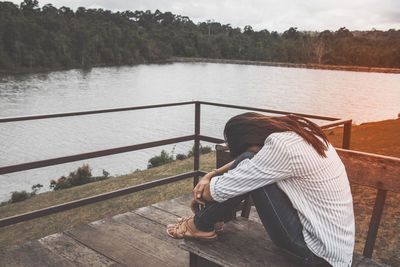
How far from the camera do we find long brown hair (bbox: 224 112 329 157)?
1.45m

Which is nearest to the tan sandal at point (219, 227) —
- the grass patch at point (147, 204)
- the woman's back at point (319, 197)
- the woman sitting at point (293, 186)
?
the woman sitting at point (293, 186)

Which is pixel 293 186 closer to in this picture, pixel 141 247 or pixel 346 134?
pixel 141 247

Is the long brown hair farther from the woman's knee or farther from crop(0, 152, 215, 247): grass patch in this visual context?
crop(0, 152, 215, 247): grass patch

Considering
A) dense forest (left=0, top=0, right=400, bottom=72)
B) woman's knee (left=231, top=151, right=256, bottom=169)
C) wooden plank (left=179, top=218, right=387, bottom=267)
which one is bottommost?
wooden plank (left=179, top=218, right=387, bottom=267)

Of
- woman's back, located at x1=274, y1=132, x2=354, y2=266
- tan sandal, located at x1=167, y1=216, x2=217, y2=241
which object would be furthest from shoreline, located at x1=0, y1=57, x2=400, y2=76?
woman's back, located at x1=274, y1=132, x2=354, y2=266

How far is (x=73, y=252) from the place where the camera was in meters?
2.52

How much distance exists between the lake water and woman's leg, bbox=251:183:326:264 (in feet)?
64.5

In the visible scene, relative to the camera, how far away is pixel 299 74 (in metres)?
→ 82.8

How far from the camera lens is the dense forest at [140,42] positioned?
6279cm

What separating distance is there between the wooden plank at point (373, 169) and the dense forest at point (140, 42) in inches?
2575

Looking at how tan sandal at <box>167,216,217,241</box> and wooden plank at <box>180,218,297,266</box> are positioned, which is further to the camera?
tan sandal at <box>167,216,217,241</box>

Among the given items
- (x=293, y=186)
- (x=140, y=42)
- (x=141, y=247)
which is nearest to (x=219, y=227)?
(x=293, y=186)

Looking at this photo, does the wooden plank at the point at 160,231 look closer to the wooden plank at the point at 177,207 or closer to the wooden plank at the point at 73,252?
the wooden plank at the point at 177,207

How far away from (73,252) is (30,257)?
277 mm
